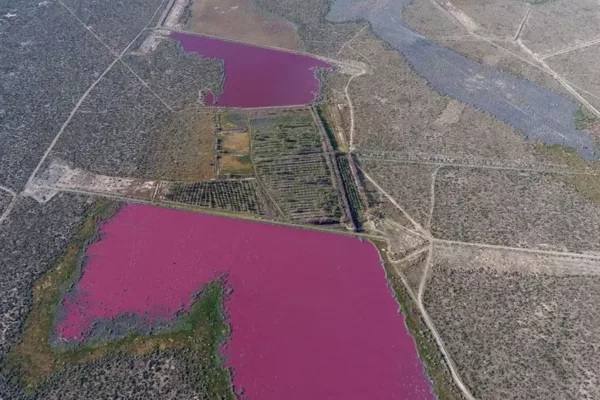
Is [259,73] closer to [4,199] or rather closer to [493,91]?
[493,91]

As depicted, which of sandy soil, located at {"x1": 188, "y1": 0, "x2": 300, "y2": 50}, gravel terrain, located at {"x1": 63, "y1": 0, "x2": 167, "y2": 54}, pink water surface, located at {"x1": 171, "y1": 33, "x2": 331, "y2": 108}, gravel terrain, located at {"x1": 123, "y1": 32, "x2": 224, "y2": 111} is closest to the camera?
pink water surface, located at {"x1": 171, "y1": 33, "x2": 331, "y2": 108}

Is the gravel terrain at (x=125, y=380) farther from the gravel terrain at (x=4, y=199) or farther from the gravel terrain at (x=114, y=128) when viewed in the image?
the gravel terrain at (x=114, y=128)

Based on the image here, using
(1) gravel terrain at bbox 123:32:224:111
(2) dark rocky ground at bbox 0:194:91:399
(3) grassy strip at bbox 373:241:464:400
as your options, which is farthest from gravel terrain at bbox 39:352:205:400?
(1) gravel terrain at bbox 123:32:224:111

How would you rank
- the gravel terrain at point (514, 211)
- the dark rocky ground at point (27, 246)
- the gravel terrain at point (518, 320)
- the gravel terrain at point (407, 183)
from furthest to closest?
the gravel terrain at point (407, 183)
the gravel terrain at point (514, 211)
the dark rocky ground at point (27, 246)
the gravel terrain at point (518, 320)

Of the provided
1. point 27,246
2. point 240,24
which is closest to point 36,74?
point 240,24

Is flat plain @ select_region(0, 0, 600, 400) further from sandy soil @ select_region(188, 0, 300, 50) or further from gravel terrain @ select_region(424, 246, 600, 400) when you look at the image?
sandy soil @ select_region(188, 0, 300, 50)

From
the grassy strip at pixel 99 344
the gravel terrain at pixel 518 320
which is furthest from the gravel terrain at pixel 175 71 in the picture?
the gravel terrain at pixel 518 320

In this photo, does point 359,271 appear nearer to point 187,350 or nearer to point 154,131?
point 187,350

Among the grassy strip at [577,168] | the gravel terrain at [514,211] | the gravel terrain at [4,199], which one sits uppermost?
the grassy strip at [577,168]
